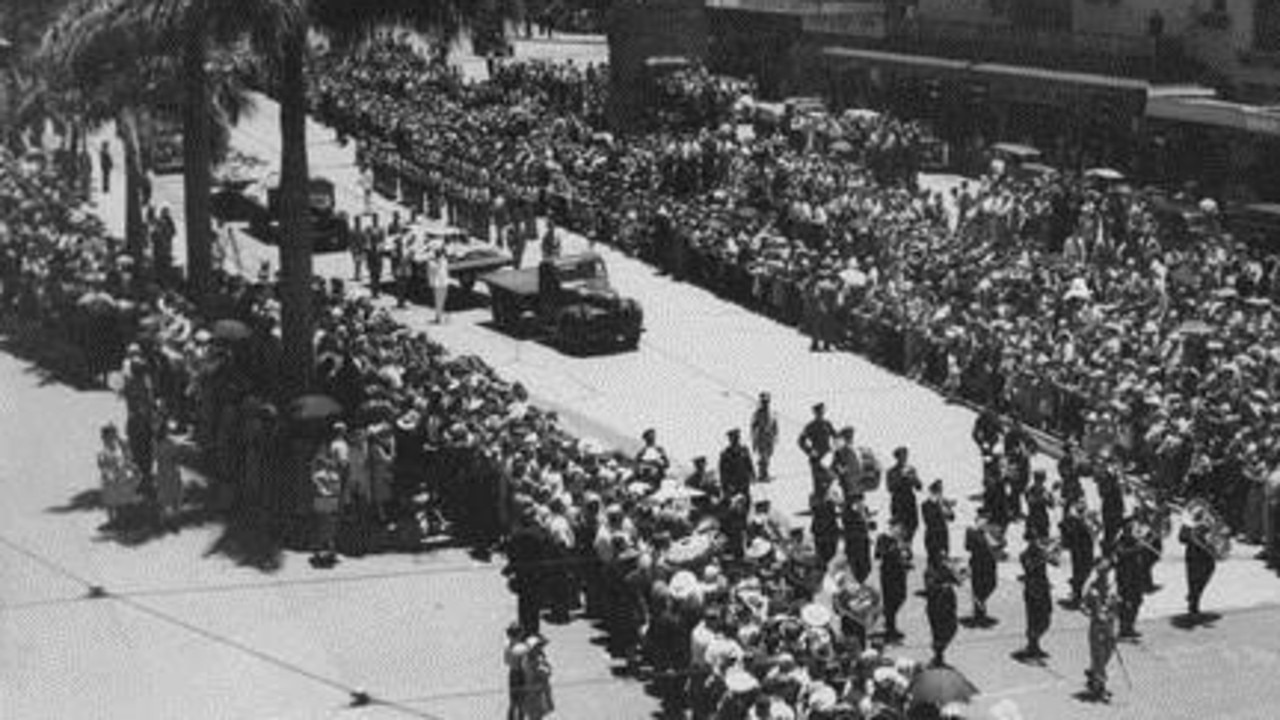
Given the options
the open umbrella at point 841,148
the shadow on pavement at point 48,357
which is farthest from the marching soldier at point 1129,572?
the open umbrella at point 841,148

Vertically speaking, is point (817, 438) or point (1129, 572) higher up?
point (817, 438)

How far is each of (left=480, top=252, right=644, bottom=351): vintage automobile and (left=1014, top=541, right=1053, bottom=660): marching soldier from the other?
14795mm

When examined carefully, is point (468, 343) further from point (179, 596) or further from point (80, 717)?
point (80, 717)

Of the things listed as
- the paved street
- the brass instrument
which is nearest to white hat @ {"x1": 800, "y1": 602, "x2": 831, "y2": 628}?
the paved street

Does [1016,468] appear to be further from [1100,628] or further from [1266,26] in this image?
[1266,26]

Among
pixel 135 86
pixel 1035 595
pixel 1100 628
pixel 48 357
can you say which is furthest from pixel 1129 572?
pixel 135 86

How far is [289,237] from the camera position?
90.4 feet

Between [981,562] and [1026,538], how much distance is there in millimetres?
620

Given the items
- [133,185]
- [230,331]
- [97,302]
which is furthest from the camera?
[133,185]

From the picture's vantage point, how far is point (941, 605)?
68.4ft

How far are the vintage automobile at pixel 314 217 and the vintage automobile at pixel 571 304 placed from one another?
704 cm

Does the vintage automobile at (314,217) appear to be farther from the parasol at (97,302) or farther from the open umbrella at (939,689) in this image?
the open umbrella at (939,689)

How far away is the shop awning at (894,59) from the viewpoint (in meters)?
58.2

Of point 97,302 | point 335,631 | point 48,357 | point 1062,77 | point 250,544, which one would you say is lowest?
point 335,631
